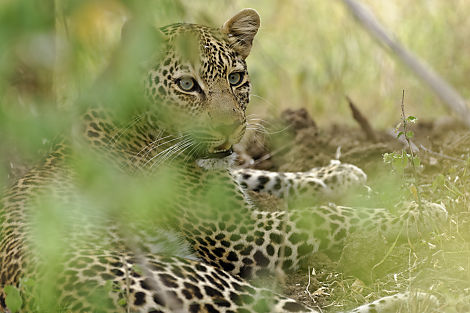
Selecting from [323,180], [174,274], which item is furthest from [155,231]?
[323,180]

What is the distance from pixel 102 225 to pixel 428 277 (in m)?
2.36

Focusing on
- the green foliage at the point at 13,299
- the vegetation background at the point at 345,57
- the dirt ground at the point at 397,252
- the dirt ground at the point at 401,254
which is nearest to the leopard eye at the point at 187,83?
the vegetation background at the point at 345,57

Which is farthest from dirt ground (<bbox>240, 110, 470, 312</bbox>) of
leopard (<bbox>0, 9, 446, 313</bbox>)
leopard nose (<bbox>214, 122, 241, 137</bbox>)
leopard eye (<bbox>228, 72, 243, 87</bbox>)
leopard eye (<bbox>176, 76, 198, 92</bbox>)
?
leopard eye (<bbox>176, 76, 198, 92</bbox>)

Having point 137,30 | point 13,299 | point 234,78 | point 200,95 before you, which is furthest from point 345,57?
point 137,30

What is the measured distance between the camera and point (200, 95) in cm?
548

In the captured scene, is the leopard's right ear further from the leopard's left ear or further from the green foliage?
the leopard's left ear

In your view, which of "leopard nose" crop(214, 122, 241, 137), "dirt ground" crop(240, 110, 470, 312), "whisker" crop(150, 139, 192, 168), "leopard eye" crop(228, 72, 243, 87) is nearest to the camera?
"dirt ground" crop(240, 110, 470, 312)

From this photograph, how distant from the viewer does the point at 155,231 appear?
16.8 ft

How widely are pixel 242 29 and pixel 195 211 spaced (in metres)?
1.85

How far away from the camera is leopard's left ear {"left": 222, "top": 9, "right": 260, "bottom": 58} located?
6.06 metres

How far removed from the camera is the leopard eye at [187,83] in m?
5.49

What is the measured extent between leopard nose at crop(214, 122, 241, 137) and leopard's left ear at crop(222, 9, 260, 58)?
1.14 metres

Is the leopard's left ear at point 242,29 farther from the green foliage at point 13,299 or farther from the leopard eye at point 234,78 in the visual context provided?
the green foliage at point 13,299

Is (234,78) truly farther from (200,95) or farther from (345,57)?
(345,57)
